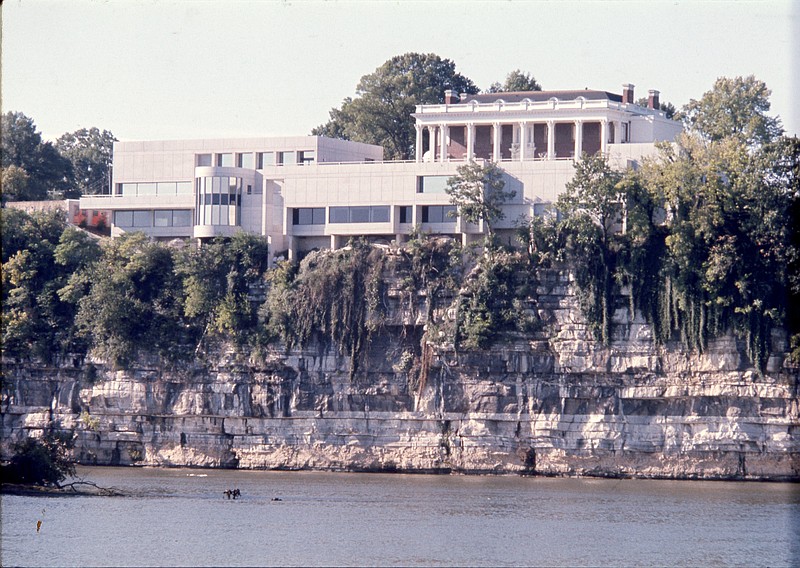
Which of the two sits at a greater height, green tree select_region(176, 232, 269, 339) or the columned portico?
the columned portico

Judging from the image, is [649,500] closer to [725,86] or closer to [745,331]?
[745,331]

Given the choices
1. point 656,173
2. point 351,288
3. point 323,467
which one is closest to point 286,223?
point 351,288

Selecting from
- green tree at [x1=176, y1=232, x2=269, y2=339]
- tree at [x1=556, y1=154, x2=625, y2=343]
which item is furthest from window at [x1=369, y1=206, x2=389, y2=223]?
tree at [x1=556, y1=154, x2=625, y2=343]

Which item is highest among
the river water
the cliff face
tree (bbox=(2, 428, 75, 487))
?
the cliff face

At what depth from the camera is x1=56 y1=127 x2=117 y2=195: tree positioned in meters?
130

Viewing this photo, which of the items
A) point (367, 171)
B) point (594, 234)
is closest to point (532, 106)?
point (367, 171)

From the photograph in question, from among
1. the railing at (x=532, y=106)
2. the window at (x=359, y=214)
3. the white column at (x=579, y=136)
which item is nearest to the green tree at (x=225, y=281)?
the window at (x=359, y=214)

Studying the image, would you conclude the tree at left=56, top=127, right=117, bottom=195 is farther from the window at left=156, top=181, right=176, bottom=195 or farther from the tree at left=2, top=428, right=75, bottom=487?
the tree at left=2, top=428, right=75, bottom=487

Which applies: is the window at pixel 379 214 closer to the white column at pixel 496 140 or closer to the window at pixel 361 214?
the window at pixel 361 214

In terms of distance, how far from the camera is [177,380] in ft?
310

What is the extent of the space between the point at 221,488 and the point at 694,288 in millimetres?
26563

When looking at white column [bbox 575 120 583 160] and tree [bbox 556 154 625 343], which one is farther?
white column [bbox 575 120 583 160]

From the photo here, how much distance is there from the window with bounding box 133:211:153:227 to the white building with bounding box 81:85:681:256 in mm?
63

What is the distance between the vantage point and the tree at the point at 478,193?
90.8 m
